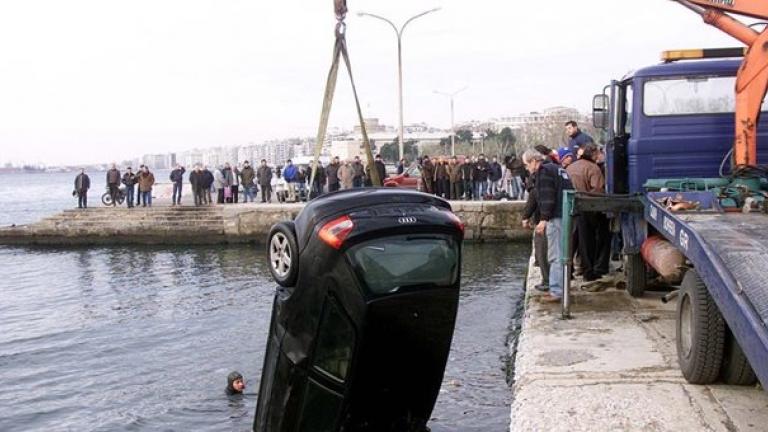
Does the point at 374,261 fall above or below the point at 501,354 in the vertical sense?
above

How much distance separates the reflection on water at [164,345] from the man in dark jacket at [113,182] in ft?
29.9

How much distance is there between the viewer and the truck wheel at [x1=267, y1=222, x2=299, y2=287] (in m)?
4.76

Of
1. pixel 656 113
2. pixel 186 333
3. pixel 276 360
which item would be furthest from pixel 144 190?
pixel 276 360

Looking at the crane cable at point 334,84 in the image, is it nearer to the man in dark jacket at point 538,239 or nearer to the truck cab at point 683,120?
the man in dark jacket at point 538,239

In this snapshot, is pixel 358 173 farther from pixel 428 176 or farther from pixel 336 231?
pixel 336 231

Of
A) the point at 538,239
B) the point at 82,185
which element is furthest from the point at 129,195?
the point at 538,239

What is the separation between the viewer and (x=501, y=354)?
10.2m

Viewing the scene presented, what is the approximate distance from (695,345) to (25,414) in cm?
698

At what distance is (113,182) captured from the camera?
100 ft

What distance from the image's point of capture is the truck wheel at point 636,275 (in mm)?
9227

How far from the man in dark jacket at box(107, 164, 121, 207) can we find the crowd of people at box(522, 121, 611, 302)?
21968 millimetres

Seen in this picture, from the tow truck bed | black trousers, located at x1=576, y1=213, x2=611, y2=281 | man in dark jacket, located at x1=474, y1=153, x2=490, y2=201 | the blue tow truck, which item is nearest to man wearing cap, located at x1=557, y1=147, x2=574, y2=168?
black trousers, located at x1=576, y1=213, x2=611, y2=281

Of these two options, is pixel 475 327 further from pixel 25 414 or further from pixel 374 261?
pixel 374 261

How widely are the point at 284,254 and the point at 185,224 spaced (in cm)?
2256
